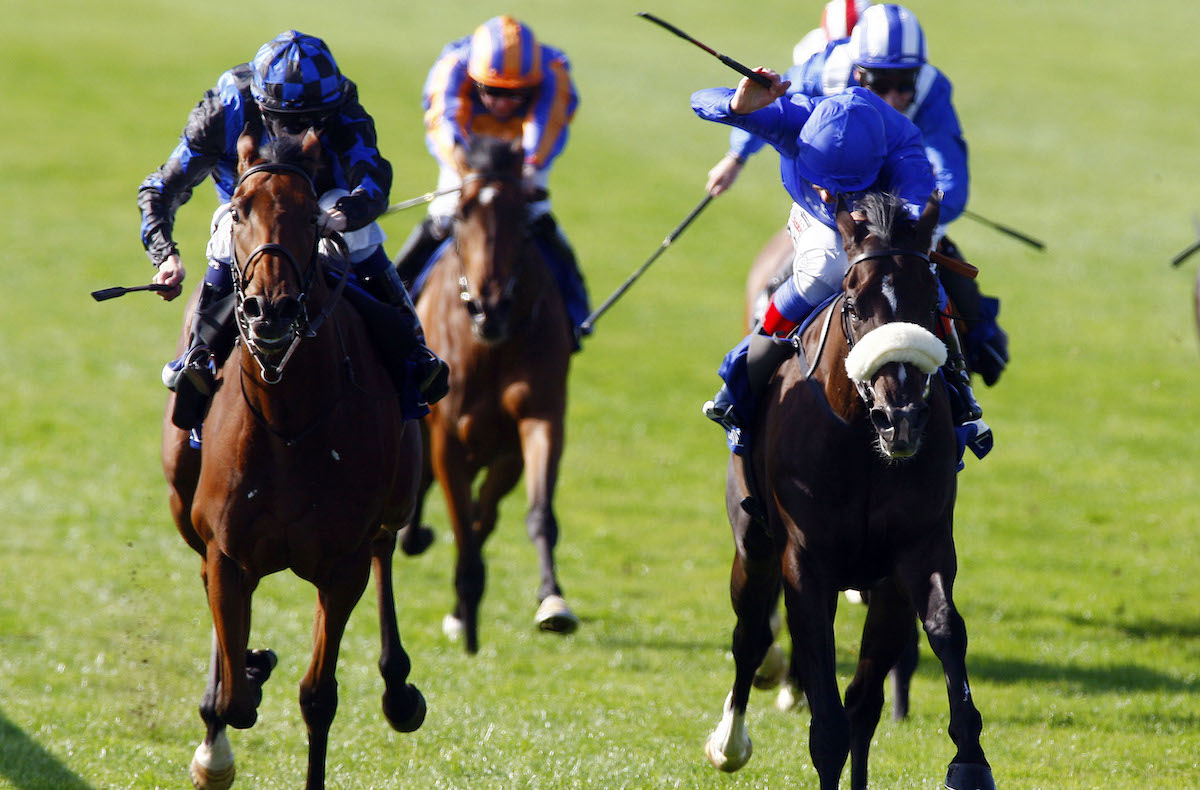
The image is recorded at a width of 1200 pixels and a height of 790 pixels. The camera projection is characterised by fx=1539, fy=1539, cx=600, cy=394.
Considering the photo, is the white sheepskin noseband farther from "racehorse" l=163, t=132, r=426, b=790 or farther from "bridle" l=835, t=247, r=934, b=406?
"racehorse" l=163, t=132, r=426, b=790

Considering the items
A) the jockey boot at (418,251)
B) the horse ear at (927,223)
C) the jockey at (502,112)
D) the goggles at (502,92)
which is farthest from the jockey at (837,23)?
the horse ear at (927,223)

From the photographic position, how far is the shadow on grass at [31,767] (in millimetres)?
6223

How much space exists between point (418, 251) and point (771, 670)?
3848mm

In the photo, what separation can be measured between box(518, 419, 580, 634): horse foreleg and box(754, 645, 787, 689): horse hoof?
1128 millimetres

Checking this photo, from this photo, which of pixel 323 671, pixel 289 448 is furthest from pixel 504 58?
pixel 323 671

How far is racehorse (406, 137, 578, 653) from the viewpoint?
8438 mm

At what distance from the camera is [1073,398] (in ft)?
57.8

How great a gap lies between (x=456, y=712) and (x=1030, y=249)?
20066 millimetres

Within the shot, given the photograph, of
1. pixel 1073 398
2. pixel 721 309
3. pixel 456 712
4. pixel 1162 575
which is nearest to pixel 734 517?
pixel 456 712

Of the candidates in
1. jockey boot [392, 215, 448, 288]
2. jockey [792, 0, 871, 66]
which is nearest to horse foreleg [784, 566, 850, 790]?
jockey [792, 0, 871, 66]

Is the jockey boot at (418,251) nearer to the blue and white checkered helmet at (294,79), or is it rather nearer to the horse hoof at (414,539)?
the horse hoof at (414,539)

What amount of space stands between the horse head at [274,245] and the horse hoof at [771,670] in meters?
3.22

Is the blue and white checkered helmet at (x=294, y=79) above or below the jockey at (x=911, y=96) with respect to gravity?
above

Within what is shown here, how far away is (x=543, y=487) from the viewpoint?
336 inches
